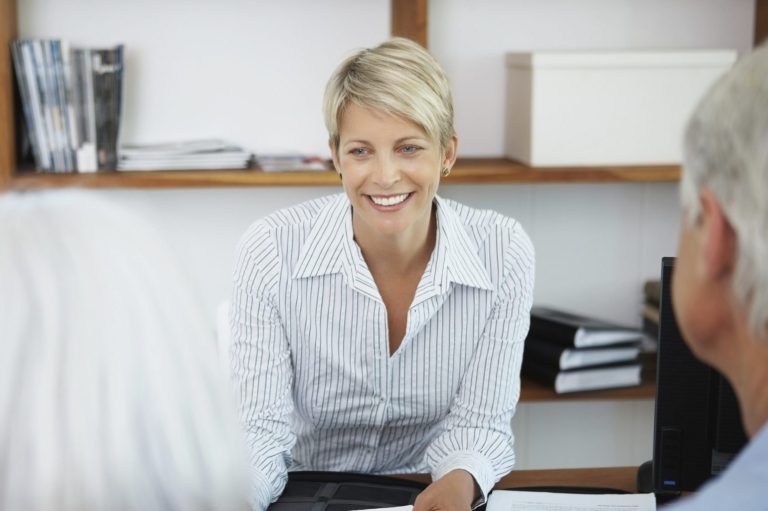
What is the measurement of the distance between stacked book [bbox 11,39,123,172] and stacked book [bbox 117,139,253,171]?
57 mm

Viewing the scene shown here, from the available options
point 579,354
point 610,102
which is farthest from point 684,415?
point 610,102

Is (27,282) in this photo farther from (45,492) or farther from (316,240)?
(316,240)

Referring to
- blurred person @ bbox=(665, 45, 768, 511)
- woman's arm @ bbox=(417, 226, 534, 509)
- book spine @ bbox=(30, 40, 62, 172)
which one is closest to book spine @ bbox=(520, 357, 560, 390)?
woman's arm @ bbox=(417, 226, 534, 509)

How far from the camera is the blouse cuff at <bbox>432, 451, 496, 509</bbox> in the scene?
1551 mm

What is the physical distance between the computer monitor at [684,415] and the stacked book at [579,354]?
1075 mm

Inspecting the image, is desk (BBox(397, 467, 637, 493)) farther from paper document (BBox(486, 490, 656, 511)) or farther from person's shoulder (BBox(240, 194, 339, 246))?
person's shoulder (BBox(240, 194, 339, 246))

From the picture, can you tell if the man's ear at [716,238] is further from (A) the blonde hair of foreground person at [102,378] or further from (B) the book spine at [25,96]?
(B) the book spine at [25,96]

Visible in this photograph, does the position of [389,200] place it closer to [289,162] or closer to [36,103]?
[289,162]

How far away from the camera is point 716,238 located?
32.0 inches

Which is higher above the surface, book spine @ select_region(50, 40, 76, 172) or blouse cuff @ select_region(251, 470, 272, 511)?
book spine @ select_region(50, 40, 76, 172)

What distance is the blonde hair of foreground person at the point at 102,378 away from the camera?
67cm

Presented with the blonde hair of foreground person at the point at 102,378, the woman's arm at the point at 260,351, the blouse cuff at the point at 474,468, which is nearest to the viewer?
the blonde hair of foreground person at the point at 102,378

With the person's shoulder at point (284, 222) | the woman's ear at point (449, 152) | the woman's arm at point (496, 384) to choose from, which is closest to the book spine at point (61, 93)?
the person's shoulder at point (284, 222)

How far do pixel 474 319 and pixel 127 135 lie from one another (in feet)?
3.96
